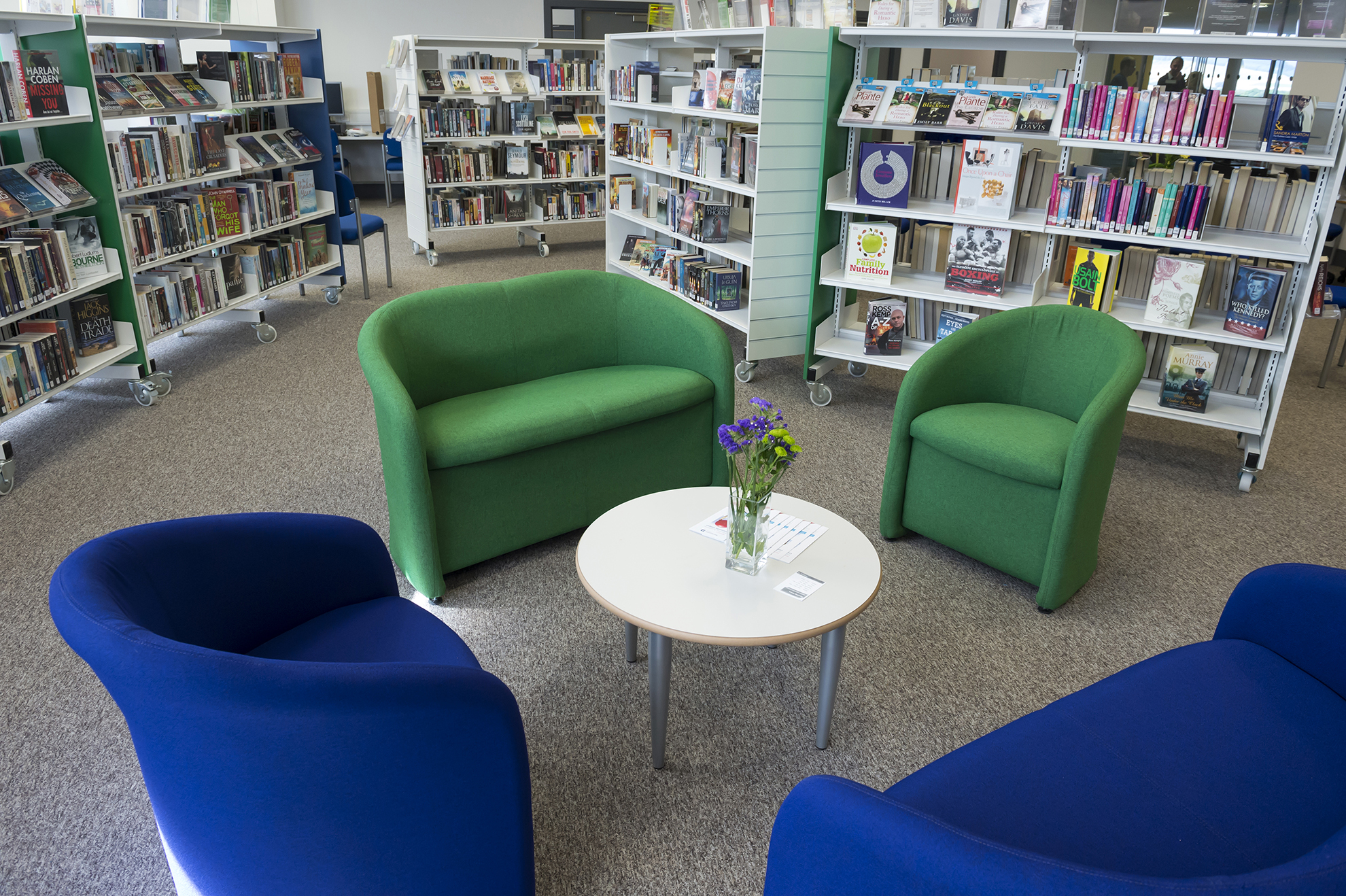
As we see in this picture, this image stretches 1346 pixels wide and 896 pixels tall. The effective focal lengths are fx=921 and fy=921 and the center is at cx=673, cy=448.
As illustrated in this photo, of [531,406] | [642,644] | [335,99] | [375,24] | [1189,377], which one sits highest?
[375,24]

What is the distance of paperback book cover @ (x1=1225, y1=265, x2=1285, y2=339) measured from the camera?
3.73m

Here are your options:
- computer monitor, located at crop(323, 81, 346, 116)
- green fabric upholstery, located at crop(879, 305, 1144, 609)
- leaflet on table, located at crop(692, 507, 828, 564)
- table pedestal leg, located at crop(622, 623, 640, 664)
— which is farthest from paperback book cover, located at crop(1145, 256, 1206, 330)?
computer monitor, located at crop(323, 81, 346, 116)

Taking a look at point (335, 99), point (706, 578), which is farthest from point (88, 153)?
point (335, 99)

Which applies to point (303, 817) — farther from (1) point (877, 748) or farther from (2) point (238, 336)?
(2) point (238, 336)

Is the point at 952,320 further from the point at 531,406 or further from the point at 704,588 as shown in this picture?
the point at 704,588

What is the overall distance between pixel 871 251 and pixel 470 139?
15.0 feet

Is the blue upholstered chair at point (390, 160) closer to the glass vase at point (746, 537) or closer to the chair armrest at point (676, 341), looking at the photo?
the chair armrest at point (676, 341)

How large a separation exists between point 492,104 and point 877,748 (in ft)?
23.1

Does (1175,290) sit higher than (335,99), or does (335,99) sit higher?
(335,99)

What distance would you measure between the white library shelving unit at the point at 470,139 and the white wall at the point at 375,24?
2466 mm

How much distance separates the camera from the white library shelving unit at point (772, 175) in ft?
14.1

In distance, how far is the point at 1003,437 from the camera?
3.02m

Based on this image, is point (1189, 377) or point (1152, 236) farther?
point (1189, 377)

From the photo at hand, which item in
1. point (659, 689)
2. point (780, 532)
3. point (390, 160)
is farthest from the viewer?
point (390, 160)
